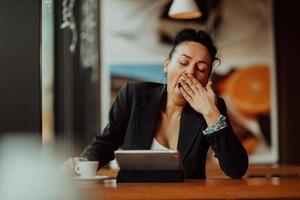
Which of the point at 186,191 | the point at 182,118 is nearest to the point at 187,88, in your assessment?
the point at 182,118

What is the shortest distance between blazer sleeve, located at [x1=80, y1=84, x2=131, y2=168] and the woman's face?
0.23m

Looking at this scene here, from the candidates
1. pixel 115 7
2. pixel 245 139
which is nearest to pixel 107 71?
pixel 115 7

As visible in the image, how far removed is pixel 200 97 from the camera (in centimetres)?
199

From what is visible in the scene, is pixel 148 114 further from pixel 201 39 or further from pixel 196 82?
pixel 201 39

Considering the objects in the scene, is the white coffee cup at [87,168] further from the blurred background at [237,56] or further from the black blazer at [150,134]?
the blurred background at [237,56]

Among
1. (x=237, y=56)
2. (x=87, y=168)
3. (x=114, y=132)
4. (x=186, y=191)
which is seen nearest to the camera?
(x=186, y=191)

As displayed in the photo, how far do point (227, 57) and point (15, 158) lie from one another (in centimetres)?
400

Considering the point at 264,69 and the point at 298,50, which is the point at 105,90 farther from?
the point at 298,50

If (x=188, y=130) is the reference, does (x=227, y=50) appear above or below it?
above

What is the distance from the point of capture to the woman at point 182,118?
6.45 feet

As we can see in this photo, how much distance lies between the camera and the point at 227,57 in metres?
5.43

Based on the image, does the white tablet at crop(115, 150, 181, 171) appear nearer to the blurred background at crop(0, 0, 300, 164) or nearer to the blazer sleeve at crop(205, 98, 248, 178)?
the blazer sleeve at crop(205, 98, 248, 178)

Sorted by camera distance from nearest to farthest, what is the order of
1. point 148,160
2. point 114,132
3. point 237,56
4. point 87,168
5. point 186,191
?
point 186,191 < point 148,160 < point 87,168 < point 114,132 < point 237,56

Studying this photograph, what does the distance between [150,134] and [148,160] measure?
345mm
